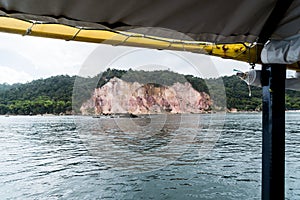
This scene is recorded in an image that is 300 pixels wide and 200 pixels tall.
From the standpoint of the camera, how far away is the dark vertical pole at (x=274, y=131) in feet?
3.87

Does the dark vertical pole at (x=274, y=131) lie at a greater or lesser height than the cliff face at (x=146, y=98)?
lesser

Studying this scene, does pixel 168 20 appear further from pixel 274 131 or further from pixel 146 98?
pixel 146 98

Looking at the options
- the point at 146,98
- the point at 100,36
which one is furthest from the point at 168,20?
the point at 146,98

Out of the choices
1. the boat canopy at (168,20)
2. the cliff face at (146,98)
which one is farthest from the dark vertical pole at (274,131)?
the cliff face at (146,98)

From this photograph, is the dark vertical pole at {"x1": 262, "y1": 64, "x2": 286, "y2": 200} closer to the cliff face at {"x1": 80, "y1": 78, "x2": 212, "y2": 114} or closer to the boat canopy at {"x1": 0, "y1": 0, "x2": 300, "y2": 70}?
the boat canopy at {"x1": 0, "y1": 0, "x2": 300, "y2": 70}

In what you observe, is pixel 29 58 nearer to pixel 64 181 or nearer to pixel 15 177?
pixel 15 177

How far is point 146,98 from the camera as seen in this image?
4289mm

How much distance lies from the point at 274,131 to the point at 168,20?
0.71 m

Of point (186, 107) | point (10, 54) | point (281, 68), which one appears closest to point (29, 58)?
point (10, 54)

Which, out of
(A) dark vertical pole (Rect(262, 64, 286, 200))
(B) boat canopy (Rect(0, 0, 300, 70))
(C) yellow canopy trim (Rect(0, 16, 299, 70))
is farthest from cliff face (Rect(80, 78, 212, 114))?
(B) boat canopy (Rect(0, 0, 300, 70))

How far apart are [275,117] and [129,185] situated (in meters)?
4.43

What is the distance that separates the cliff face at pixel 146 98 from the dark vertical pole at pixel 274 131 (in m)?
2.64

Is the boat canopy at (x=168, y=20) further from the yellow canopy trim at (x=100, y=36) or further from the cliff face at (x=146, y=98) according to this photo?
the cliff face at (x=146, y=98)

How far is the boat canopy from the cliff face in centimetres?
282
